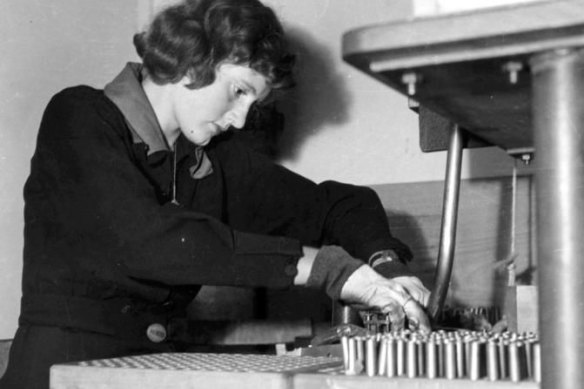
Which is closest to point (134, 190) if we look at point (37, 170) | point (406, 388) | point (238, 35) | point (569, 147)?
point (37, 170)

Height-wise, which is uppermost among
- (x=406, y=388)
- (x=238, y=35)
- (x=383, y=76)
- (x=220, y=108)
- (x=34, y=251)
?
(x=238, y=35)

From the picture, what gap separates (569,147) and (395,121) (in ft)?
4.13

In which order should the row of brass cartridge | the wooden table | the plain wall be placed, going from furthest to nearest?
the plain wall → the row of brass cartridge → the wooden table

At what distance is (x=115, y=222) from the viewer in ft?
4.06

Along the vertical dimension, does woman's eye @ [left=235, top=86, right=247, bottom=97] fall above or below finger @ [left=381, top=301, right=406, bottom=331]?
above

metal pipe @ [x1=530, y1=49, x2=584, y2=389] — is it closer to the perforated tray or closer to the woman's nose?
the perforated tray

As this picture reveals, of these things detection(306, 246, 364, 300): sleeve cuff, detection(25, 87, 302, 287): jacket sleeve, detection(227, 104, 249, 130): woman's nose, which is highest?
detection(227, 104, 249, 130): woman's nose

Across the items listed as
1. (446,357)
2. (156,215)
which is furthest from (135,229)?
(446,357)

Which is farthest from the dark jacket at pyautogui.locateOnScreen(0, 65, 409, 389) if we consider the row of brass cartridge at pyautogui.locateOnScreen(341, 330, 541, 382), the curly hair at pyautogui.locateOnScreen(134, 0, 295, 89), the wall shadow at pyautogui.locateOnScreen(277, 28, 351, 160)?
the row of brass cartridge at pyautogui.locateOnScreen(341, 330, 541, 382)

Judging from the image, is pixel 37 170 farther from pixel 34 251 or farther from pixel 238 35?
pixel 238 35

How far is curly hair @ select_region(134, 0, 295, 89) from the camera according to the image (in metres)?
1.53

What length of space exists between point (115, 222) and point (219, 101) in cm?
36

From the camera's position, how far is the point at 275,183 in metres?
1.69

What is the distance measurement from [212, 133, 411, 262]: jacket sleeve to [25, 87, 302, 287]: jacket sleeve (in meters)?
0.35
